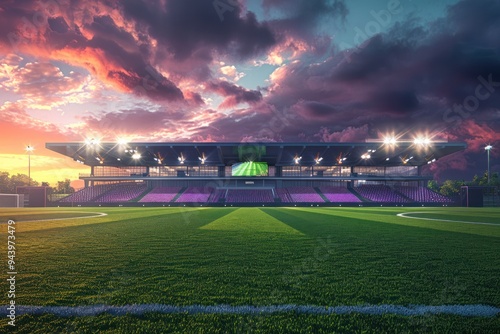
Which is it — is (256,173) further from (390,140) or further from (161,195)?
(390,140)

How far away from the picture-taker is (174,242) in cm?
789

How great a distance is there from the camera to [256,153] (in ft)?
148

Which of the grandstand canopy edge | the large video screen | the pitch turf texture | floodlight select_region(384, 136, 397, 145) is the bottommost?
the pitch turf texture

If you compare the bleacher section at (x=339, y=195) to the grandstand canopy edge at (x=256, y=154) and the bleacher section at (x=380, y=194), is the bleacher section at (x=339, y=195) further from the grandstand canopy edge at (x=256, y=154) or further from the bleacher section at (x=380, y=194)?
the grandstand canopy edge at (x=256, y=154)

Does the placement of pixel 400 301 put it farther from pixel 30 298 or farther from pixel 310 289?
pixel 30 298

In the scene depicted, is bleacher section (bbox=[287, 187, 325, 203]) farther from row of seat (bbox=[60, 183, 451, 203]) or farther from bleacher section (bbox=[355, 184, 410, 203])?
bleacher section (bbox=[355, 184, 410, 203])

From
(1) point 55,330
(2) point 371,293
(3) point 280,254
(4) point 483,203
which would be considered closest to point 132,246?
(3) point 280,254

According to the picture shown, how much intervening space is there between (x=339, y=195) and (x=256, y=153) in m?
16.6

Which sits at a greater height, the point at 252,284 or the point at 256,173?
the point at 256,173

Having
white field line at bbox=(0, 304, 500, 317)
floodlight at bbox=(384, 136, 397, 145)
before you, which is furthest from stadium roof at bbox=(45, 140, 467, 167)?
white field line at bbox=(0, 304, 500, 317)

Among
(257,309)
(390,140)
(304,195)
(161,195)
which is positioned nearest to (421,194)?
(390,140)

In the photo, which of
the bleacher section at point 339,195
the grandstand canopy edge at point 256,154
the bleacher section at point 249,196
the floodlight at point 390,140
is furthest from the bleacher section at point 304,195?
the floodlight at point 390,140

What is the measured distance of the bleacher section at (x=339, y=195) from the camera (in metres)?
44.4

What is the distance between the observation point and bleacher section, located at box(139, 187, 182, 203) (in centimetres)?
4400
